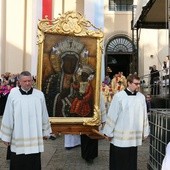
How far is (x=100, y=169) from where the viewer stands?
791cm

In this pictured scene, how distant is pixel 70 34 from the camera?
7570 millimetres

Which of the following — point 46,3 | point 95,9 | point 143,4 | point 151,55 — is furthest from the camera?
point 151,55

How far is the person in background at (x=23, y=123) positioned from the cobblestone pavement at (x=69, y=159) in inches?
74.6

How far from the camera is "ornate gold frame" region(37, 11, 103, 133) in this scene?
295 inches

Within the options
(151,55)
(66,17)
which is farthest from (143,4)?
(151,55)

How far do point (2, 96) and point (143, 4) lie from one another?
8.81 meters

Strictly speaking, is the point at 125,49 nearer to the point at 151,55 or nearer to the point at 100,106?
the point at 151,55

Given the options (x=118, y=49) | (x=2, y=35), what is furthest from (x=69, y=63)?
(x=118, y=49)

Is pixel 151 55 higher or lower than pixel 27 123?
higher

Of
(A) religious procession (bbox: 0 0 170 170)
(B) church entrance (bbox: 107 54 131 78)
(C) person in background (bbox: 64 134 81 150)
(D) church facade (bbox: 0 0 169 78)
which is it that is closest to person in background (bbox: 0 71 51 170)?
(A) religious procession (bbox: 0 0 170 170)

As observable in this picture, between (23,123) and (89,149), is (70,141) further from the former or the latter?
(23,123)

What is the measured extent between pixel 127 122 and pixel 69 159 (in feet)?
8.98

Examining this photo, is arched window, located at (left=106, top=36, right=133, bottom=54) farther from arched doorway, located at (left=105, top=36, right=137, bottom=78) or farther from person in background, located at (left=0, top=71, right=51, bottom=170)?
person in background, located at (left=0, top=71, right=51, bottom=170)

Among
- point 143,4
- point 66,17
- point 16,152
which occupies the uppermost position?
point 143,4
